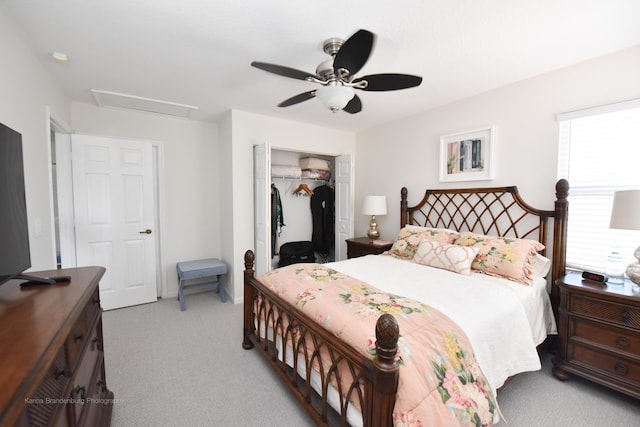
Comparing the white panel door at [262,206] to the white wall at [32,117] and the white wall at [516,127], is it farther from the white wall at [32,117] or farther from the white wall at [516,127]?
the white wall at [32,117]

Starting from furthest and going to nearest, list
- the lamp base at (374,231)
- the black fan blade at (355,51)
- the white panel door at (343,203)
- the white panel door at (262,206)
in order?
the white panel door at (343,203), the lamp base at (374,231), the white panel door at (262,206), the black fan blade at (355,51)

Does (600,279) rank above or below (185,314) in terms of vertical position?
above

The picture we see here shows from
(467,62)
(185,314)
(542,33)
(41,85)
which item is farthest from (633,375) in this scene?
(41,85)

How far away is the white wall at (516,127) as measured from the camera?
2166mm

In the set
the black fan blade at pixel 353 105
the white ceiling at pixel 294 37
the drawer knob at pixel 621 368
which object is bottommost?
the drawer knob at pixel 621 368

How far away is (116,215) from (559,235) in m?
4.57

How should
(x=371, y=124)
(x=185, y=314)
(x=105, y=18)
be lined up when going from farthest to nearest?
(x=371, y=124) → (x=185, y=314) → (x=105, y=18)

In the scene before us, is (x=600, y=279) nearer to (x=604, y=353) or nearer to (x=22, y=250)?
(x=604, y=353)

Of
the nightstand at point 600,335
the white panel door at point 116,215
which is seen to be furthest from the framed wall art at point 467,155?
the white panel door at point 116,215

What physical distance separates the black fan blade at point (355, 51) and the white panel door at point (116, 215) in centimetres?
290

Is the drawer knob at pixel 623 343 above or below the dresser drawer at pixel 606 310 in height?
below

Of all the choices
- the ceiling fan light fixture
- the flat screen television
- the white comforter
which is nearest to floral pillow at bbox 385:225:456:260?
the white comforter

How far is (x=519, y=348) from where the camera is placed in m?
1.77

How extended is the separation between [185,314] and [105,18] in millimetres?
2821
